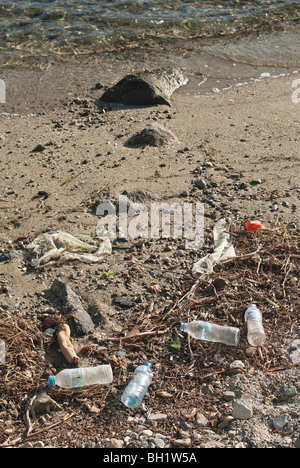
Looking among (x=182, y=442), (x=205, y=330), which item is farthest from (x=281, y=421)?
A: (x=205, y=330)

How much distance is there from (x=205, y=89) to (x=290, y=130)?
174 centimetres

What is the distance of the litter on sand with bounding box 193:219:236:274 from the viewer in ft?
12.3

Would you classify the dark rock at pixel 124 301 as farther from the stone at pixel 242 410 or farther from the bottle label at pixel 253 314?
the stone at pixel 242 410

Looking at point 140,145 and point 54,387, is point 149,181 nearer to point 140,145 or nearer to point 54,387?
point 140,145

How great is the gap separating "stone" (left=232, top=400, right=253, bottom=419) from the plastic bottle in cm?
72

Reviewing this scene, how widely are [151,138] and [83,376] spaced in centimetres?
309

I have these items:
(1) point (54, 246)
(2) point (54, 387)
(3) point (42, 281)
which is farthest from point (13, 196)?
(2) point (54, 387)

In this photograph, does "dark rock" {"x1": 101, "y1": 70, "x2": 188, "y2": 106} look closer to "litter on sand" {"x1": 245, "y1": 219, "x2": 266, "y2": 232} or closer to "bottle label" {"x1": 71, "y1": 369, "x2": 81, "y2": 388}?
"litter on sand" {"x1": 245, "y1": 219, "x2": 266, "y2": 232}

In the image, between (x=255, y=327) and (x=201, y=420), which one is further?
(x=255, y=327)

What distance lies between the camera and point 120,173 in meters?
4.99

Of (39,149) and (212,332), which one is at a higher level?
(39,149)

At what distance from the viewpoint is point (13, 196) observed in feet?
15.3

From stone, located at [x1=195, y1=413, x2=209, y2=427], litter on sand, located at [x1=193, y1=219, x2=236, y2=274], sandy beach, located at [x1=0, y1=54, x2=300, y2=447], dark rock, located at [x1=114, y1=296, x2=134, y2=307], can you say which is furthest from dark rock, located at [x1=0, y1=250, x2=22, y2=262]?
stone, located at [x1=195, y1=413, x2=209, y2=427]

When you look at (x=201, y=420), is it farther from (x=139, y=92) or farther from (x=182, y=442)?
(x=139, y=92)
